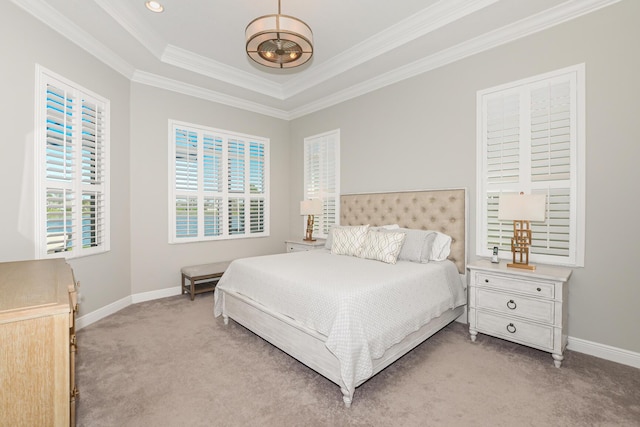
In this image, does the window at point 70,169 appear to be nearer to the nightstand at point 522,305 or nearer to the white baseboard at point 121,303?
the white baseboard at point 121,303

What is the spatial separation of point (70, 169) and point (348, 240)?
2.94m

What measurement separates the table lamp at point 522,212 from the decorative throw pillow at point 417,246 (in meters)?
0.71

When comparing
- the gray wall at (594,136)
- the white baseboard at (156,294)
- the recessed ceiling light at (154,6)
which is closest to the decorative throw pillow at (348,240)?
the gray wall at (594,136)

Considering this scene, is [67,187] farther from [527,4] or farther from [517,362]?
[527,4]

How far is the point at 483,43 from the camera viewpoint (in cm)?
318

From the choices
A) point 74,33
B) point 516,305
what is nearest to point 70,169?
point 74,33

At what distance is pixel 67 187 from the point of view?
300cm

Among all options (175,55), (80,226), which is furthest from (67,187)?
(175,55)

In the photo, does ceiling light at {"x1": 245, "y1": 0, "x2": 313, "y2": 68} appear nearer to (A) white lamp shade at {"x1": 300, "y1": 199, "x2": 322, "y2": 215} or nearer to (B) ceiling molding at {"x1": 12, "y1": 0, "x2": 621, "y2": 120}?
(B) ceiling molding at {"x1": 12, "y1": 0, "x2": 621, "y2": 120}

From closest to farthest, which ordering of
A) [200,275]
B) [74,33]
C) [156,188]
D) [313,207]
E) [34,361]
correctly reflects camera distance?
1. [34,361]
2. [74,33]
3. [200,275]
4. [156,188]
5. [313,207]

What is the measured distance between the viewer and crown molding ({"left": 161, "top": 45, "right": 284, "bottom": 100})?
377 cm

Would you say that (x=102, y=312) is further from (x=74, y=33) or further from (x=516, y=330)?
(x=516, y=330)

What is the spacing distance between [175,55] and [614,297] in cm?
514

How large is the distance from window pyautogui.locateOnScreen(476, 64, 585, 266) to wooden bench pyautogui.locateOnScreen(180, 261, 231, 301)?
3.33 meters
